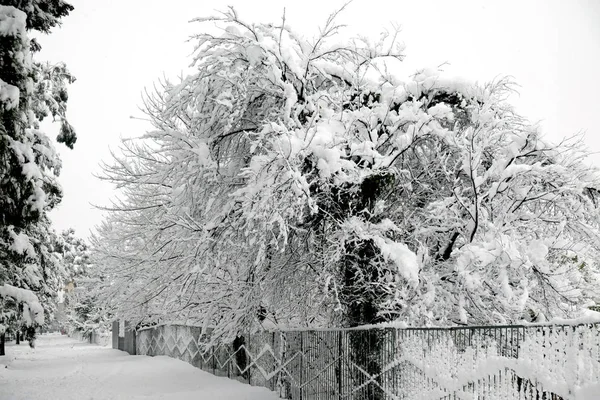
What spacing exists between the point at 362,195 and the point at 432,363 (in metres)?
3.10

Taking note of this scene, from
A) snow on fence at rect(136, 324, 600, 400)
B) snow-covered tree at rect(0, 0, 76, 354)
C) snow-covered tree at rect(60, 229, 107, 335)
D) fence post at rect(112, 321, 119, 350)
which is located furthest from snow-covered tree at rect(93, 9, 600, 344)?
snow-covered tree at rect(60, 229, 107, 335)

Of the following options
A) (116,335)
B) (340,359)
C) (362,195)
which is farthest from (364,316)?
(116,335)

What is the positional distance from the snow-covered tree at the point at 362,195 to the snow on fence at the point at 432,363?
0.68 meters

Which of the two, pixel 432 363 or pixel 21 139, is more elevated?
pixel 21 139

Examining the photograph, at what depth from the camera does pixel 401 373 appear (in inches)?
286

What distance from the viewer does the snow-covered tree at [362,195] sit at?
314 inches

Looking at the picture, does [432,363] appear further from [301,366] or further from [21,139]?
[21,139]

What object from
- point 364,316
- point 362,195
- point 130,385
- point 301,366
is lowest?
point 130,385

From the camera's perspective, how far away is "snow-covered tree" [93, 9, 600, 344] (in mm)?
7973

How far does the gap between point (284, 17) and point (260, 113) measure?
1.73 metres

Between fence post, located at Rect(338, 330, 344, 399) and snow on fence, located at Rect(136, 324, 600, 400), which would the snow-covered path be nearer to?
snow on fence, located at Rect(136, 324, 600, 400)

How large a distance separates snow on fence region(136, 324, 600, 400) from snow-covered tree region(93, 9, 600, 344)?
2.24 ft

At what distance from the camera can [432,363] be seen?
659cm

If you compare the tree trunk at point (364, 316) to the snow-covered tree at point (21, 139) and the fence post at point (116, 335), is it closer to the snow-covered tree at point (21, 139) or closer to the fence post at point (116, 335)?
the snow-covered tree at point (21, 139)
